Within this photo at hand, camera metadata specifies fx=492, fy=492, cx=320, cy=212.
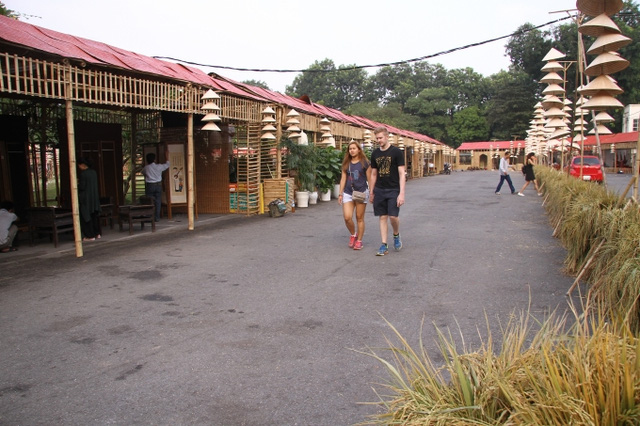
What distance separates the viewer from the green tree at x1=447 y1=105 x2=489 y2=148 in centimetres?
7066

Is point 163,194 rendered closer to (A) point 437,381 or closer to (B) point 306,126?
(B) point 306,126

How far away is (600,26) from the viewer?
22.5 feet

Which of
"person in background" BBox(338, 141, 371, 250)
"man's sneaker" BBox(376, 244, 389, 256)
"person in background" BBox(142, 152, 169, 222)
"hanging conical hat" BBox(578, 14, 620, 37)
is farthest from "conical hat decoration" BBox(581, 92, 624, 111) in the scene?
"person in background" BBox(142, 152, 169, 222)

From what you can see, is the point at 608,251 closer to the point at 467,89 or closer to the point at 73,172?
the point at 73,172

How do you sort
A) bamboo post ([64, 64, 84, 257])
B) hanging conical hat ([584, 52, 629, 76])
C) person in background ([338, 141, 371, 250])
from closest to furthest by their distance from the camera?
hanging conical hat ([584, 52, 629, 76]), bamboo post ([64, 64, 84, 257]), person in background ([338, 141, 371, 250])

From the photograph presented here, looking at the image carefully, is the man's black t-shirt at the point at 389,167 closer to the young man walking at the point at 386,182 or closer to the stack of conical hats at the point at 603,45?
the young man walking at the point at 386,182

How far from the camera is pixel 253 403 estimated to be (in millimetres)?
3217

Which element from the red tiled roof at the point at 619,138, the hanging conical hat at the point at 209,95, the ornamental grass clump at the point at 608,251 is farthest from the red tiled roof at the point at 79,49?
the red tiled roof at the point at 619,138

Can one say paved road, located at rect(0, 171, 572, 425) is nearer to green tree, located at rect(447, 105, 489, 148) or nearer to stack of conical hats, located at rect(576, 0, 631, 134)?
stack of conical hats, located at rect(576, 0, 631, 134)

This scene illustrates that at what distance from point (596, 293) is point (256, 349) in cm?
308

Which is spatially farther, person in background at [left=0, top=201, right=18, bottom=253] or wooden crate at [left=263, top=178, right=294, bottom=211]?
wooden crate at [left=263, top=178, right=294, bottom=211]

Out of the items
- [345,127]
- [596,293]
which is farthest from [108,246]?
[345,127]

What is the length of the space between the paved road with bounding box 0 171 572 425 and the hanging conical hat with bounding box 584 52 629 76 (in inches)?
112

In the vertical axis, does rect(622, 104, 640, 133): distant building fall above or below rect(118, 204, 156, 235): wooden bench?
above
